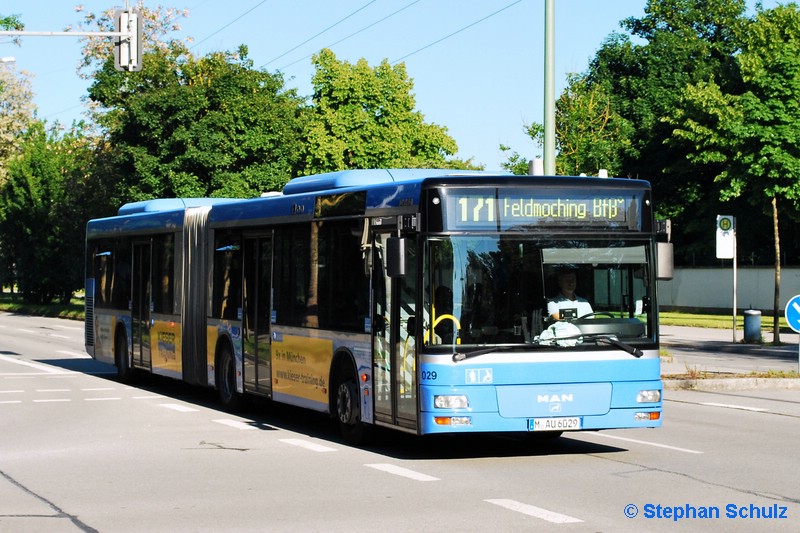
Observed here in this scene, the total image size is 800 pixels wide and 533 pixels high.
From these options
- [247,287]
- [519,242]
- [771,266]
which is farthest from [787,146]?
[519,242]

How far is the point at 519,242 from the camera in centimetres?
1228

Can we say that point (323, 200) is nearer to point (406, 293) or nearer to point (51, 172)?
point (406, 293)

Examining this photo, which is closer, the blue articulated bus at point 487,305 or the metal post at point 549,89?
the blue articulated bus at point 487,305

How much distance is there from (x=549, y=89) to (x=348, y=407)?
9167 millimetres

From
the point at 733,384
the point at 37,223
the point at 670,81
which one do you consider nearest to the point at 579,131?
the point at 733,384

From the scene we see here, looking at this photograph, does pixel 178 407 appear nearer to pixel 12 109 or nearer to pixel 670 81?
pixel 670 81

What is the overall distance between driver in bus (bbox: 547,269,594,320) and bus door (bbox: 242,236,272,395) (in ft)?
17.3

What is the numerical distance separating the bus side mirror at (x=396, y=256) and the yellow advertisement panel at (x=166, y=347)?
881 cm

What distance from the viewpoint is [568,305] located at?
12.3 meters

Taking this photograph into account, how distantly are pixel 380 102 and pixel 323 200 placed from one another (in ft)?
146

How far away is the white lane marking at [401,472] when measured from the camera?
1117 centimetres

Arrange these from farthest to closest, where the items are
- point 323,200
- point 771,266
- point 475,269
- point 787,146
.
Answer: point 771,266 → point 787,146 → point 323,200 → point 475,269

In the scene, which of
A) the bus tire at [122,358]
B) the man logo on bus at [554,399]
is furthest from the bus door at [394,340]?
the bus tire at [122,358]
